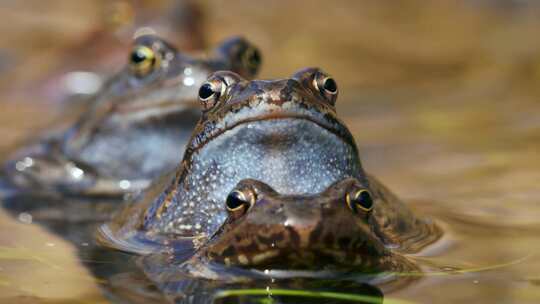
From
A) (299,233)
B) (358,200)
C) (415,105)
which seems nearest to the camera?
(299,233)

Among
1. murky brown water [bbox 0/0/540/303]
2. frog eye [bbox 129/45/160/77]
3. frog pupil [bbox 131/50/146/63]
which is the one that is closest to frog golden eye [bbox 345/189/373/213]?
murky brown water [bbox 0/0/540/303]

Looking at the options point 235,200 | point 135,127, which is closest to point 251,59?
point 135,127

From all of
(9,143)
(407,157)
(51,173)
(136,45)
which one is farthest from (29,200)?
(407,157)

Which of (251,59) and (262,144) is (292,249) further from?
(251,59)

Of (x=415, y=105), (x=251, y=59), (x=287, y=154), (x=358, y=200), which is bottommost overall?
(x=358, y=200)

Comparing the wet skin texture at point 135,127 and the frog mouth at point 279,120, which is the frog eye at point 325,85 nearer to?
the frog mouth at point 279,120

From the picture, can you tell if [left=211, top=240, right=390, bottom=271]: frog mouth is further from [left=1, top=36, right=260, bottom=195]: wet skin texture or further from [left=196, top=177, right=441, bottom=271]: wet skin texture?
[left=1, top=36, right=260, bottom=195]: wet skin texture

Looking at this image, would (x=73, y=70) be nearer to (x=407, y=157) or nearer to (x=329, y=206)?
(x=407, y=157)
